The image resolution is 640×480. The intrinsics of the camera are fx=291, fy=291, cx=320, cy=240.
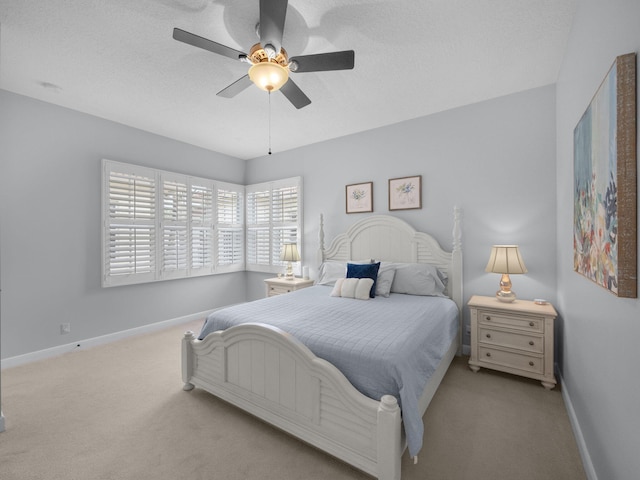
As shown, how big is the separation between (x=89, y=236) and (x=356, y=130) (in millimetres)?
3610

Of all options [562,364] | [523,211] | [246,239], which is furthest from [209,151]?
[562,364]

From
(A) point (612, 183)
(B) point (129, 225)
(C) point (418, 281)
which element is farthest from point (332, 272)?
(A) point (612, 183)

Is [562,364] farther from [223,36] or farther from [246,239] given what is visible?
[246,239]

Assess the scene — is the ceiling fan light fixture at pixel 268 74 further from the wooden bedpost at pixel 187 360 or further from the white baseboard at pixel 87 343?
the white baseboard at pixel 87 343

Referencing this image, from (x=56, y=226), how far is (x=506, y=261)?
469cm

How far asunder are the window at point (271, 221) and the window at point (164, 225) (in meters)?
0.25

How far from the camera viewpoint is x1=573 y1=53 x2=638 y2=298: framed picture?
1051mm

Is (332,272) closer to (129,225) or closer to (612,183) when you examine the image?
(129,225)

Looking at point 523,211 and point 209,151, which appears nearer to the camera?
point 523,211

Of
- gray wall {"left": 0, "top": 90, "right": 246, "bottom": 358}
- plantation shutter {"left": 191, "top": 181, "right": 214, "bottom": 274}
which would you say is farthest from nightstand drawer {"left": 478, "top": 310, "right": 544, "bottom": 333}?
gray wall {"left": 0, "top": 90, "right": 246, "bottom": 358}

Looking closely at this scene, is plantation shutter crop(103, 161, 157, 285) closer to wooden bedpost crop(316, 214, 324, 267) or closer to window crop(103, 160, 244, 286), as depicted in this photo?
window crop(103, 160, 244, 286)

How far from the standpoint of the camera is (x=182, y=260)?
4340 mm

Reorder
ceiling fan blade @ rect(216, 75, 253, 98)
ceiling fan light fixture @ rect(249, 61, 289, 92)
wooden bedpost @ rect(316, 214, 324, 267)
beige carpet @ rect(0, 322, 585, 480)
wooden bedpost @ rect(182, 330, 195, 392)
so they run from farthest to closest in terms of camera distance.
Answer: wooden bedpost @ rect(316, 214, 324, 267) → wooden bedpost @ rect(182, 330, 195, 392) → ceiling fan blade @ rect(216, 75, 253, 98) → ceiling fan light fixture @ rect(249, 61, 289, 92) → beige carpet @ rect(0, 322, 585, 480)

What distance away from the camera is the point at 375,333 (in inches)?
74.9
